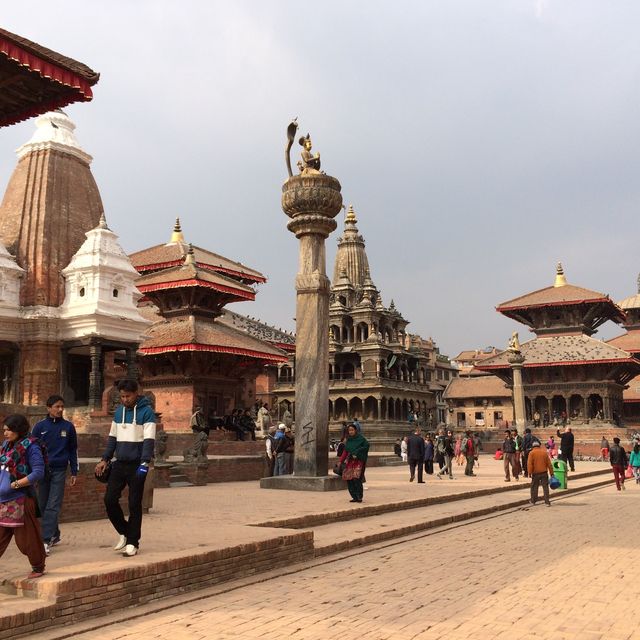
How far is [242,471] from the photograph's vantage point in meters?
19.0

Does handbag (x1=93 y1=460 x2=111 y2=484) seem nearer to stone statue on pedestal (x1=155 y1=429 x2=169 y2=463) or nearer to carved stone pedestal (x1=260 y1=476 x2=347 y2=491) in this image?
carved stone pedestal (x1=260 y1=476 x2=347 y2=491)

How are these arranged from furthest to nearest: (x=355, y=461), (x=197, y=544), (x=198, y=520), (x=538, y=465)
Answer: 1. (x=538, y=465)
2. (x=355, y=461)
3. (x=198, y=520)
4. (x=197, y=544)

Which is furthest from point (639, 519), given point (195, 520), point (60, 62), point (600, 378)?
point (600, 378)

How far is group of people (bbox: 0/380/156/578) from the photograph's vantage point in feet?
17.0

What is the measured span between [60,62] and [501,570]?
9091 mm

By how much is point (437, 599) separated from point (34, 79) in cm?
901

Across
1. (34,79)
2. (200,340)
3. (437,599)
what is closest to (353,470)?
(437,599)

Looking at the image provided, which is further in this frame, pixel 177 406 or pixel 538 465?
pixel 177 406

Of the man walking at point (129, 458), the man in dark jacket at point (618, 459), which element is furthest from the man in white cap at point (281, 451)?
the man walking at point (129, 458)

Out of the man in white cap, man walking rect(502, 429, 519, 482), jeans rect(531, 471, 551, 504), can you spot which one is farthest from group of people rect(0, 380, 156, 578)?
man walking rect(502, 429, 519, 482)

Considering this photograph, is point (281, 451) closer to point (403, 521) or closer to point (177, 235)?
point (403, 521)

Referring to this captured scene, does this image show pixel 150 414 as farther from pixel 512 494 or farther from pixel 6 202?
pixel 6 202

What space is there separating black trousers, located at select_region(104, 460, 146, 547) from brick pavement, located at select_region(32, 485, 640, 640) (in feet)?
3.08

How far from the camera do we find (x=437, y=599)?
5832 millimetres
